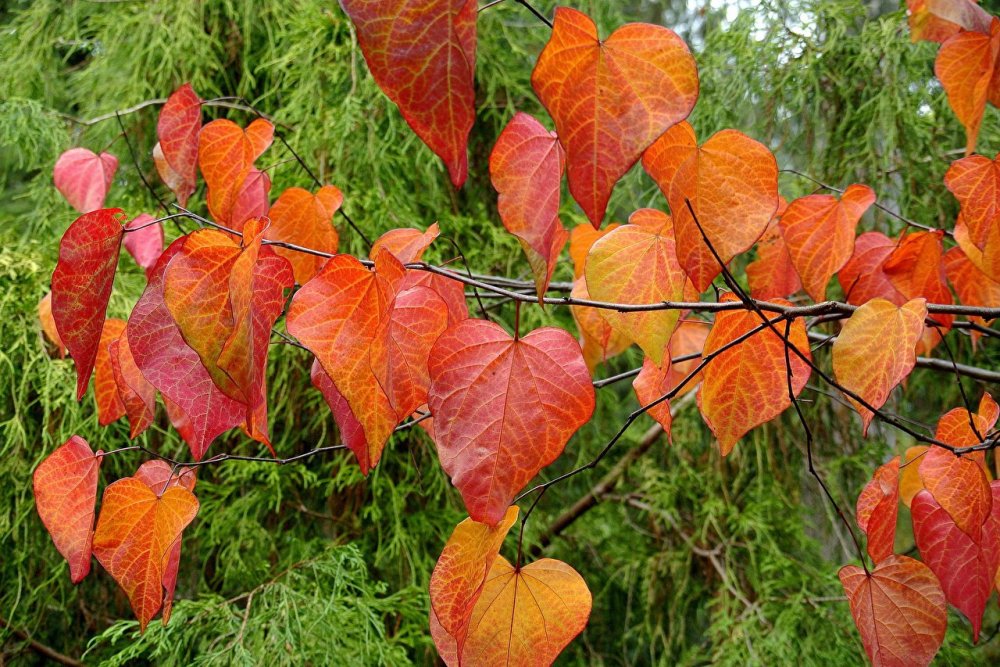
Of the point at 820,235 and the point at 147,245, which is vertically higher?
the point at 820,235

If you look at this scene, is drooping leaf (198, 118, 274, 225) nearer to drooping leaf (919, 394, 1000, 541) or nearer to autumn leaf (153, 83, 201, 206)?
autumn leaf (153, 83, 201, 206)

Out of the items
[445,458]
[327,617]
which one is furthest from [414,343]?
[327,617]

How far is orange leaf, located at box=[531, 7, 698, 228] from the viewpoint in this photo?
17.7 inches

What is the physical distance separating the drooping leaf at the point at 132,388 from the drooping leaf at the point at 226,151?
0.72ft

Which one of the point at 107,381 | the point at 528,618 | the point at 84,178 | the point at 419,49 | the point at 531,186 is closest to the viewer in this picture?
the point at 419,49

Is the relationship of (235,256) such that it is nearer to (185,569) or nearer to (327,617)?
(327,617)

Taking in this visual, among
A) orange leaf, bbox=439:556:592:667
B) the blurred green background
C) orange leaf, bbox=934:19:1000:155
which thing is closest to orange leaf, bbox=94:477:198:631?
orange leaf, bbox=439:556:592:667

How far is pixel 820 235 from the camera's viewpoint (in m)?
0.92

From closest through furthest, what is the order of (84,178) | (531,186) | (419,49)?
(419,49) < (531,186) < (84,178)

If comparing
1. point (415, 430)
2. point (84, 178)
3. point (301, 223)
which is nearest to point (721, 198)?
point (301, 223)

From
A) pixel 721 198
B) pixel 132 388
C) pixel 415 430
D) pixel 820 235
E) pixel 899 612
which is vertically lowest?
pixel 415 430

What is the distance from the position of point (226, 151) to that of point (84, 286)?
408 millimetres

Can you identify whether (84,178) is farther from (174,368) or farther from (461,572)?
(461,572)

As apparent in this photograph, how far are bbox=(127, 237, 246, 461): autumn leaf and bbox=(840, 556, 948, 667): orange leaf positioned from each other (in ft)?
1.70
